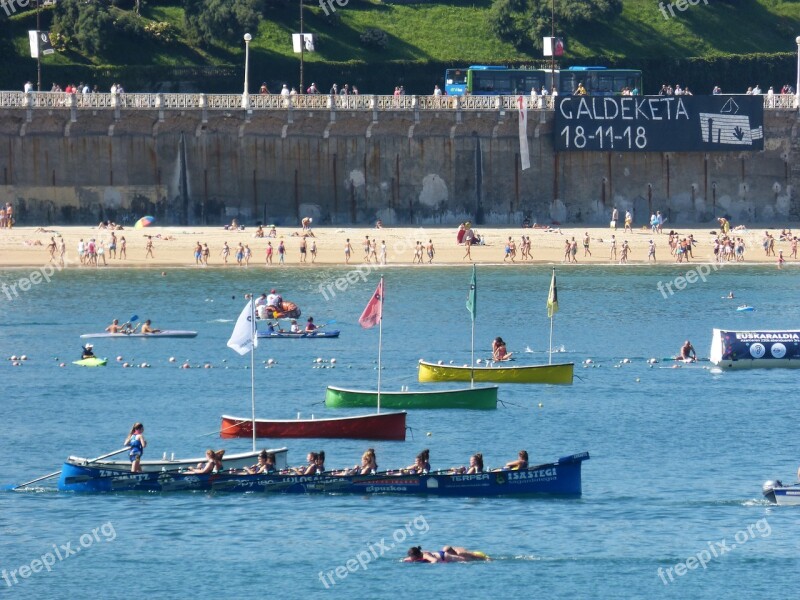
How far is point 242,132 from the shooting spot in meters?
99.1

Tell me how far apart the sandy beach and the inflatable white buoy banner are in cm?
2537

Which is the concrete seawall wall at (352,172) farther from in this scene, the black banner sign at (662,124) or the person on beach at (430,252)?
the person on beach at (430,252)

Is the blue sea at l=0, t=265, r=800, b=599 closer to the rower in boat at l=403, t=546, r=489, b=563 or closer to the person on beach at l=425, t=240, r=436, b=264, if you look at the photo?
the rower in boat at l=403, t=546, r=489, b=563

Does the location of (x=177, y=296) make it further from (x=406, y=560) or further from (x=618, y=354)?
(x=406, y=560)

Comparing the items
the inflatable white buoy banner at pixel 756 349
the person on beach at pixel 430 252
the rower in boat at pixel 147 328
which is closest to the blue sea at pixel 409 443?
the rower in boat at pixel 147 328

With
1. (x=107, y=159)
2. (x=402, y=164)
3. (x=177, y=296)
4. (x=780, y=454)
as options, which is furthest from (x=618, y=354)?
(x=107, y=159)

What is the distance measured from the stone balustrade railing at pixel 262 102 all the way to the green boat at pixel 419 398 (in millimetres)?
38826

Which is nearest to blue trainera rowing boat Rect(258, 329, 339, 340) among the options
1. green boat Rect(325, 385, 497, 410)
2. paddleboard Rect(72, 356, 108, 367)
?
paddleboard Rect(72, 356, 108, 367)

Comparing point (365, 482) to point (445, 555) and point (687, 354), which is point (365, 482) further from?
point (687, 354)

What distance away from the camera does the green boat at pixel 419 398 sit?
60.1m

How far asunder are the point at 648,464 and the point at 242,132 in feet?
165

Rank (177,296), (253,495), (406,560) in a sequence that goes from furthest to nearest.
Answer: (177,296)
(253,495)
(406,560)

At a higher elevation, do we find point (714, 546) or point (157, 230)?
point (157, 230)

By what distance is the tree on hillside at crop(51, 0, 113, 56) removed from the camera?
347 ft
